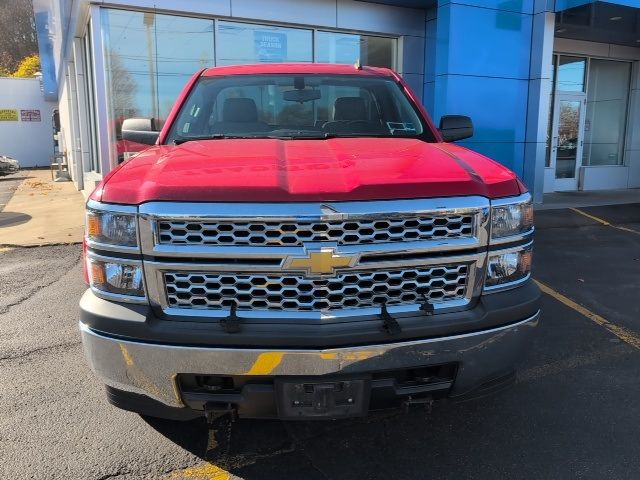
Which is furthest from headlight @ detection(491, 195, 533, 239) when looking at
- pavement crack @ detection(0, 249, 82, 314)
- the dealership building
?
the dealership building

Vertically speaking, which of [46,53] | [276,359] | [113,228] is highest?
[46,53]

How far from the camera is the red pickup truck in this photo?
213 cm

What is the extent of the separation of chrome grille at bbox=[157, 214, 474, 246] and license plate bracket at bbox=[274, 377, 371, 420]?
0.56 metres

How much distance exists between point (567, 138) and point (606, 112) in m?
1.77

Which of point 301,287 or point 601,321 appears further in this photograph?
point 601,321

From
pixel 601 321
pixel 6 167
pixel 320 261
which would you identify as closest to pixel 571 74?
pixel 601 321

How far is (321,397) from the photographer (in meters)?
2.20

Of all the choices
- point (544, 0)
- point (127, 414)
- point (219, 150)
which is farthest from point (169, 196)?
point (544, 0)

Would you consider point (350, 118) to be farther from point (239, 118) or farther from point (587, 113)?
point (587, 113)

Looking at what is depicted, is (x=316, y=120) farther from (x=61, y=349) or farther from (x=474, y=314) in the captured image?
(x=61, y=349)

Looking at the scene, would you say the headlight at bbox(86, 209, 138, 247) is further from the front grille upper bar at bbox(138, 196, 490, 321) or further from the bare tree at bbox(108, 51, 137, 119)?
the bare tree at bbox(108, 51, 137, 119)

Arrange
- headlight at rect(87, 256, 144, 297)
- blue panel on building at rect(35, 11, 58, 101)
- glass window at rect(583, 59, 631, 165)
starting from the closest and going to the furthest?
headlight at rect(87, 256, 144, 297) → glass window at rect(583, 59, 631, 165) → blue panel on building at rect(35, 11, 58, 101)

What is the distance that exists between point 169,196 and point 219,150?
740 millimetres

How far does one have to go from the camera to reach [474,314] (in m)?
2.31
